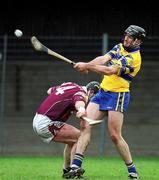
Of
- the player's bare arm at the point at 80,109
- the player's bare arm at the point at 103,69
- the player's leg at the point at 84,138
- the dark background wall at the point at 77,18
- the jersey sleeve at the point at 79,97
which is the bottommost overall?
the player's leg at the point at 84,138

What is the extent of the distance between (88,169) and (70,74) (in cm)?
718

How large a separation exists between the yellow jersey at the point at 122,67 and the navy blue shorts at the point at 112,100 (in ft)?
0.21

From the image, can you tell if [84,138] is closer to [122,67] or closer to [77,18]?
[122,67]

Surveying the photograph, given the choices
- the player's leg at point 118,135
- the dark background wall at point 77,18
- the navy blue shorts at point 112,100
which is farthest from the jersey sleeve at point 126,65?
the dark background wall at point 77,18

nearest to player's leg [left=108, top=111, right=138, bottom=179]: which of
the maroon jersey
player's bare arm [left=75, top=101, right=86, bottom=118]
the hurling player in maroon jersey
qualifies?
the hurling player in maroon jersey

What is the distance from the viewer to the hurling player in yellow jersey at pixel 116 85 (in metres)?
12.3

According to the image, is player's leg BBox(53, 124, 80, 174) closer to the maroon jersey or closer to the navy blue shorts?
the maroon jersey

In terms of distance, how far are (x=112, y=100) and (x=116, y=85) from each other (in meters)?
0.24

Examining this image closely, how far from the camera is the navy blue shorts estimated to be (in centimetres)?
1255

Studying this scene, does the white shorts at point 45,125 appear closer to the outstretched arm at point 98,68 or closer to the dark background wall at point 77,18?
the outstretched arm at point 98,68

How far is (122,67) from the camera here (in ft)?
40.6

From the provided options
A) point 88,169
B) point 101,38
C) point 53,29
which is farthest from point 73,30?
point 88,169

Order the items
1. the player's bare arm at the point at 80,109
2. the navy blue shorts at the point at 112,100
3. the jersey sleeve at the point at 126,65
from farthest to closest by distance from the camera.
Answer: the navy blue shorts at the point at 112,100 → the jersey sleeve at the point at 126,65 → the player's bare arm at the point at 80,109

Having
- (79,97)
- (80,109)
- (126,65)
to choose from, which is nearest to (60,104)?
(79,97)
